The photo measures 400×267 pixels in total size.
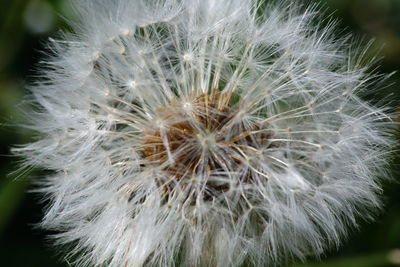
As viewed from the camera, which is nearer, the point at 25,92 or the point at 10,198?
the point at 25,92

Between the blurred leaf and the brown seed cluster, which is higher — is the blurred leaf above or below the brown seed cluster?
above

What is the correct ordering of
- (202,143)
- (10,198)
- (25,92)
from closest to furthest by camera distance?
(202,143)
(25,92)
(10,198)

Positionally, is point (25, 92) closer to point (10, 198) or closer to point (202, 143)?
point (10, 198)

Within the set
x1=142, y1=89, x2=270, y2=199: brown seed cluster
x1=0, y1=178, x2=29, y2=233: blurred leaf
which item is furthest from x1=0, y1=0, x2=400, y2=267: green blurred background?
x1=142, y1=89, x2=270, y2=199: brown seed cluster

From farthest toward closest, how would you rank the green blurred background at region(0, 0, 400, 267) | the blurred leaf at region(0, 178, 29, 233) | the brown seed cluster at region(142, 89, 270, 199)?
the blurred leaf at region(0, 178, 29, 233) → the green blurred background at region(0, 0, 400, 267) → the brown seed cluster at region(142, 89, 270, 199)

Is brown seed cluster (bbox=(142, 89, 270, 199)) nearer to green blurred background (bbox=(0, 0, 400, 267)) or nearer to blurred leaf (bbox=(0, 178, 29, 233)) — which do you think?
green blurred background (bbox=(0, 0, 400, 267))

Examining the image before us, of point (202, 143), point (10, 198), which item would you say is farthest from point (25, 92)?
point (202, 143)

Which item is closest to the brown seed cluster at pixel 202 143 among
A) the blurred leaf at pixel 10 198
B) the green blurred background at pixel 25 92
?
the green blurred background at pixel 25 92
